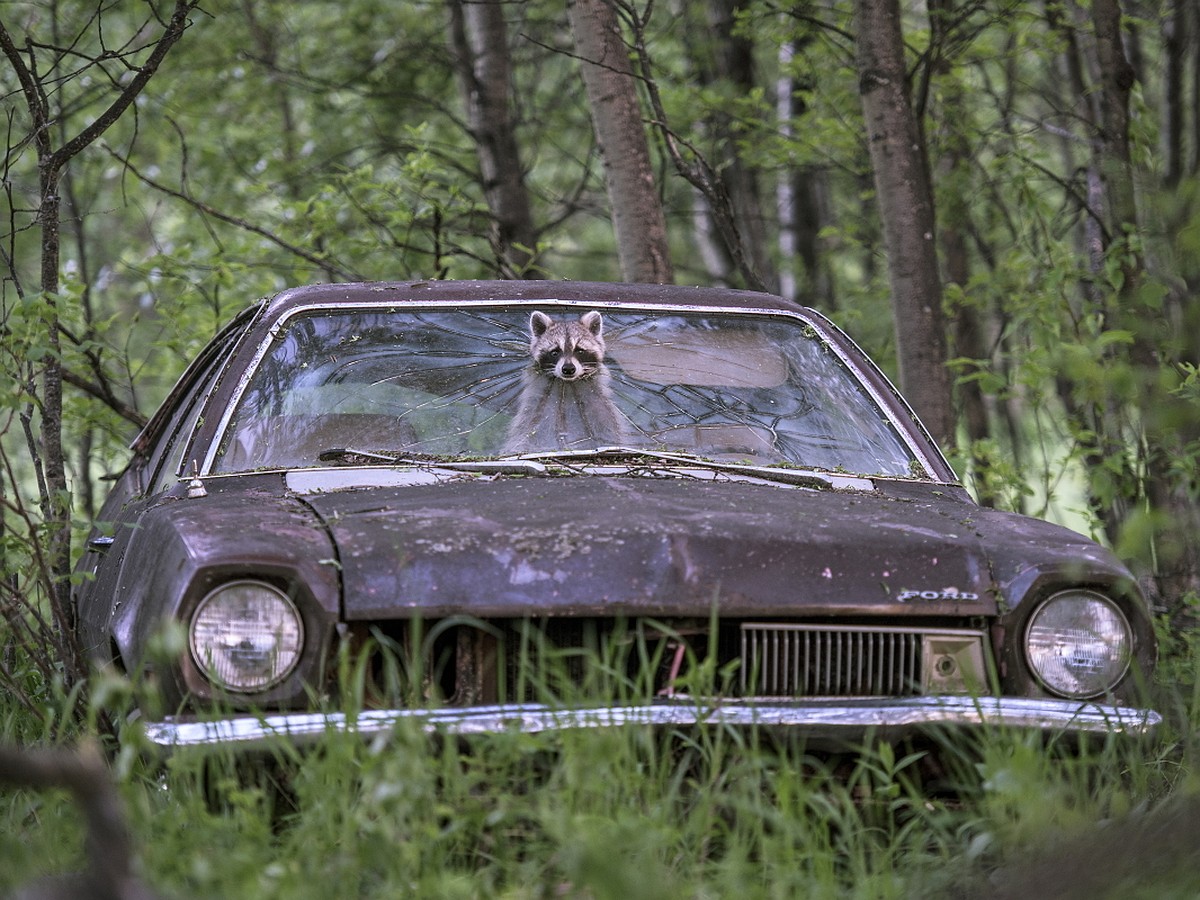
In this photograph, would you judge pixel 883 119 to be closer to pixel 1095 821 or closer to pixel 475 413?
pixel 475 413

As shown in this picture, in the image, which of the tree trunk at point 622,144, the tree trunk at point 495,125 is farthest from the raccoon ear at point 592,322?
the tree trunk at point 495,125

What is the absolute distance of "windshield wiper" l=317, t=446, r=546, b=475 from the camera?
12.1ft

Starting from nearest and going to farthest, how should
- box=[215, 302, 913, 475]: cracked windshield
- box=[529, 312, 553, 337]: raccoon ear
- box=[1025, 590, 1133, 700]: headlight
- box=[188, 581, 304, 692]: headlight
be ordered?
box=[188, 581, 304, 692]: headlight, box=[1025, 590, 1133, 700]: headlight, box=[215, 302, 913, 475]: cracked windshield, box=[529, 312, 553, 337]: raccoon ear

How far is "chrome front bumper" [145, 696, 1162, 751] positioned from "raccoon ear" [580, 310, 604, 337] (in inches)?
70.2

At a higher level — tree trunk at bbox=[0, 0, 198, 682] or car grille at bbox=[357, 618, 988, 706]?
tree trunk at bbox=[0, 0, 198, 682]

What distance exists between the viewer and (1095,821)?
270 cm

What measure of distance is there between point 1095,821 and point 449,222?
276 inches

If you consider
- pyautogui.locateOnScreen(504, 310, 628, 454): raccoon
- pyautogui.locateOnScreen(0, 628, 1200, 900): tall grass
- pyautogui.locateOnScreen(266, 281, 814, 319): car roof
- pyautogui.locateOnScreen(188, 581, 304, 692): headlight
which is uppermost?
pyautogui.locateOnScreen(266, 281, 814, 319): car roof

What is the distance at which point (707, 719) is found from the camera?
108 inches

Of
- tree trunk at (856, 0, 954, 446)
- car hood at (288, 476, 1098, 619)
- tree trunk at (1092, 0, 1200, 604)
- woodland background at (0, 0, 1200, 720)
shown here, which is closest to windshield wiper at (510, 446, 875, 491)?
car hood at (288, 476, 1098, 619)

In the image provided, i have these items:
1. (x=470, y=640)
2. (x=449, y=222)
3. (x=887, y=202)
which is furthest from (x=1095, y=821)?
(x=449, y=222)

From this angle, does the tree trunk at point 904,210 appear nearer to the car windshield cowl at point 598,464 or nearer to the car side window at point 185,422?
the car windshield cowl at point 598,464

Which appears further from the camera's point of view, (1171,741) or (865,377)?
(865,377)

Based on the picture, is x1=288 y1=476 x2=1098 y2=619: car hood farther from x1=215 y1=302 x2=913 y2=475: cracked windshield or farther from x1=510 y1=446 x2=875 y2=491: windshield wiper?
x1=215 y1=302 x2=913 y2=475: cracked windshield
